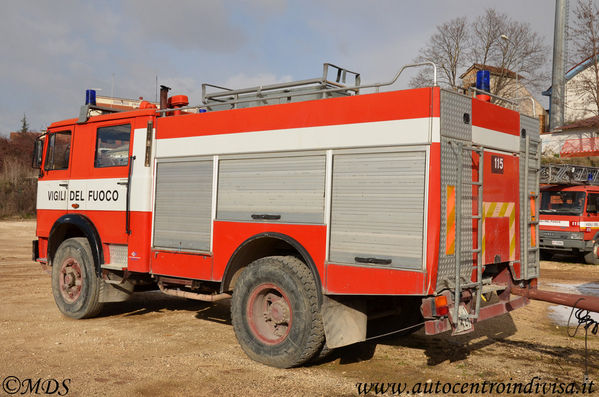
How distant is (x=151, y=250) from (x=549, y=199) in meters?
14.4

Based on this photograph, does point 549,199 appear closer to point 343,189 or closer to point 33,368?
point 343,189

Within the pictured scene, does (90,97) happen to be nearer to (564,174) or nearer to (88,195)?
(88,195)

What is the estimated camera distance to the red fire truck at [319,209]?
17.1 feet

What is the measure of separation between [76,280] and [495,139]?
622 cm

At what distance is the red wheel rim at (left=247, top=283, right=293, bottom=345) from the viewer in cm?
594

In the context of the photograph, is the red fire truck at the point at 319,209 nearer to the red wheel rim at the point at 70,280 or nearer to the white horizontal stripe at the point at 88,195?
the white horizontal stripe at the point at 88,195

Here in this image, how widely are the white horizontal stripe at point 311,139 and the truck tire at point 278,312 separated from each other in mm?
1278

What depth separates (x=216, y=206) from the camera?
6.72 meters

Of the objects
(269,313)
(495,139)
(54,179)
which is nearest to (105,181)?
(54,179)

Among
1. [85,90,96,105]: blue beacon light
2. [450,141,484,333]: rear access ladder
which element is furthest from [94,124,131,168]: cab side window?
[450,141,484,333]: rear access ladder

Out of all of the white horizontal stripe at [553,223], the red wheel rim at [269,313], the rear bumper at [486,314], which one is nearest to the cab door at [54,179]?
the red wheel rim at [269,313]

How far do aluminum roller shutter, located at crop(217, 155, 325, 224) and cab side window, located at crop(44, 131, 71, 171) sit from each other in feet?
10.9

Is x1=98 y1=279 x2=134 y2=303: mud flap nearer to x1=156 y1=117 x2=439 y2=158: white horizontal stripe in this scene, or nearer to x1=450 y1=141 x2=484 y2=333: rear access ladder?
x1=156 y1=117 x2=439 y2=158: white horizontal stripe

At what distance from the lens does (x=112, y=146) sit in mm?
7965
